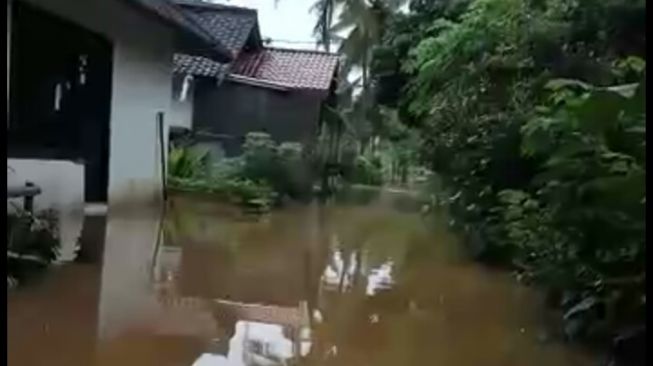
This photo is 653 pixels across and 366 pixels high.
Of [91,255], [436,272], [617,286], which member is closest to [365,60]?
[436,272]

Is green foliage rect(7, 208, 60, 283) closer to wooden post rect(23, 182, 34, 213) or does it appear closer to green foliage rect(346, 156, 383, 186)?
wooden post rect(23, 182, 34, 213)

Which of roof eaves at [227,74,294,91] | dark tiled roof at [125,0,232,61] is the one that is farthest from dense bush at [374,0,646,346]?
dark tiled roof at [125,0,232,61]

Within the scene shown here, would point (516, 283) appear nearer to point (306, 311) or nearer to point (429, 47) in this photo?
point (306, 311)

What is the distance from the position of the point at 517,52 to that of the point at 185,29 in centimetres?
237

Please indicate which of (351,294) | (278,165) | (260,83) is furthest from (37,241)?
(278,165)

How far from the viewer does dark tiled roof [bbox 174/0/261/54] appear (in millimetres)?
4648

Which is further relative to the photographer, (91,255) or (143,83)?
(143,83)

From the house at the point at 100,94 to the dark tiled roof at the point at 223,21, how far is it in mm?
51

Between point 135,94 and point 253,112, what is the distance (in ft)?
3.78

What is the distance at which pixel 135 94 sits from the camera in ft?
20.6

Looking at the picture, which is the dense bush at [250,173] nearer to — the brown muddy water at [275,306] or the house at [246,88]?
the house at [246,88]

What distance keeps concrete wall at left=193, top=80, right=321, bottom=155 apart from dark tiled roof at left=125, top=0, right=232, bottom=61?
18 centimetres

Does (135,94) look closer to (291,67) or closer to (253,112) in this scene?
(253,112)

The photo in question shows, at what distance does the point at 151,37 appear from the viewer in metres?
6.23
